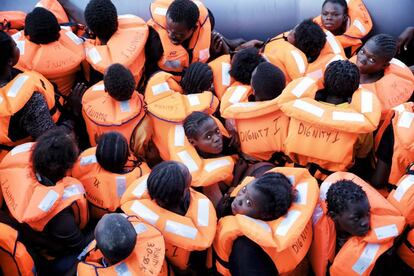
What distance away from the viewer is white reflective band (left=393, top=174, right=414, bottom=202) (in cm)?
271

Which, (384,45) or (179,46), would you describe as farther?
(179,46)

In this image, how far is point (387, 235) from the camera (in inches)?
99.3

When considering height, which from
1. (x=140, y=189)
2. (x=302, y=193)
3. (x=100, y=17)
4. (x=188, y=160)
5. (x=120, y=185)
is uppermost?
(x=100, y=17)

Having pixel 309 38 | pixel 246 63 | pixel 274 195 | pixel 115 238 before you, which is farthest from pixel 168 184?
pixel 309 38

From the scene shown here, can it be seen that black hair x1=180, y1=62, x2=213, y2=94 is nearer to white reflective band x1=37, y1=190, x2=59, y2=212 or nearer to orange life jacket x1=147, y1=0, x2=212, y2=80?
orange life jacket x1=147, y1=0, x2=212, y2=80

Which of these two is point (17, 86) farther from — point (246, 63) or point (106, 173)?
point (246, 63)

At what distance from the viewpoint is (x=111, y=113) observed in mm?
3367

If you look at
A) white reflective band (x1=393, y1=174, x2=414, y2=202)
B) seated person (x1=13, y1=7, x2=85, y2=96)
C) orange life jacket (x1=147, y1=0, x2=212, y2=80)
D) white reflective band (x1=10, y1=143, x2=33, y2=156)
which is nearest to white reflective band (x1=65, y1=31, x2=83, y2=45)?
seated person (x1=13, y1=7, x2=85, y2=96)

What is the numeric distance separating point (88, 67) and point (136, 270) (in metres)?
2.12

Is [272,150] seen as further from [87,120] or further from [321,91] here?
[87,120]

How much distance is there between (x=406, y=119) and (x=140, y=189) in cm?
154

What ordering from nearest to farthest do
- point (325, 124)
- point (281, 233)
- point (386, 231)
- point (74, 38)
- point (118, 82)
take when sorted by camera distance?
1. point (281, 233)
2. point (386, 231)
3. point (325, 124)
4. point (118, 82)
5. point (74, 38)

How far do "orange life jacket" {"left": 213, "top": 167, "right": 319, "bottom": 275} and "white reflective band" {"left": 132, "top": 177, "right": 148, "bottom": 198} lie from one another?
1.41 feet

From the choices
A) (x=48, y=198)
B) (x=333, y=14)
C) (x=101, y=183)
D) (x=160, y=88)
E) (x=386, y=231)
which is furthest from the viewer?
(x=333, y=14)
